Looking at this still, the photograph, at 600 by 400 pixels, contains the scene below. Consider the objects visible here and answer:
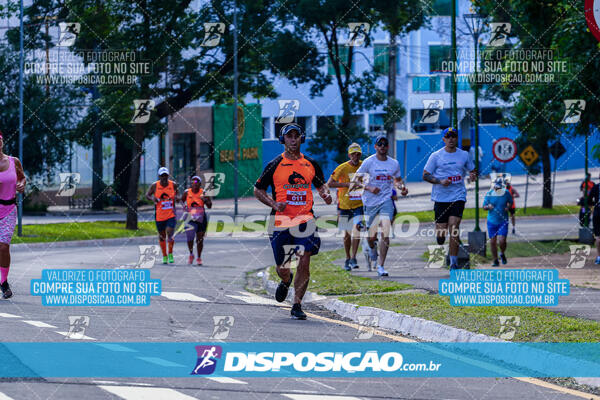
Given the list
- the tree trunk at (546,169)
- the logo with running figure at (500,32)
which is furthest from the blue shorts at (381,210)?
the tree trunk at (546,169)

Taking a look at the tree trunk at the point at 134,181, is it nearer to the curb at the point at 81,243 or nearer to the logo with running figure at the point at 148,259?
the curb at the point at 81,243

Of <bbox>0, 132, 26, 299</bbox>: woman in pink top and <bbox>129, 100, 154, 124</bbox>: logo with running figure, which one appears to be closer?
<bbox>0, 132, 26, 299</bbox>: woman in pink top

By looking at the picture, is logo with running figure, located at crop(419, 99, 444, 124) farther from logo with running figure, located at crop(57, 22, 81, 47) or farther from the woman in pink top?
logo with running figure, located at crop(57, 22, 81, 47)

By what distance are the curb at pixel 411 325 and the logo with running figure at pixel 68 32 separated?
20.3 m

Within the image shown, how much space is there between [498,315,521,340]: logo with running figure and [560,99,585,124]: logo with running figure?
12.0 m

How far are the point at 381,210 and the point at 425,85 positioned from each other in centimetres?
4846

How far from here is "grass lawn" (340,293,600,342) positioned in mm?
9508

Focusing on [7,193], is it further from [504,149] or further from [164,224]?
[504,149]

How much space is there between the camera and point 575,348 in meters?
8.81

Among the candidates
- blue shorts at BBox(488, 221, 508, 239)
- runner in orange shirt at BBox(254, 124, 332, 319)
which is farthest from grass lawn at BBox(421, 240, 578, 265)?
runner in orange shirt at BBox(254, 124, 332, 319)

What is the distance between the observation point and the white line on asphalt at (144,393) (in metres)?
7.11

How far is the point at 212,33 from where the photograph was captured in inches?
1362

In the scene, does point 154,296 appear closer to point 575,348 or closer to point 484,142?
point 575,348

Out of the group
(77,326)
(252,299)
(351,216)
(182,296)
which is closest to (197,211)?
(351,216)
